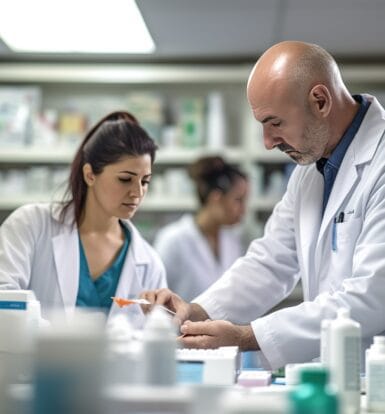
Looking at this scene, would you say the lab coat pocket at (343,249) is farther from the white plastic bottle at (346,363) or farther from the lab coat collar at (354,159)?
the white plastic bottle at (346,363)

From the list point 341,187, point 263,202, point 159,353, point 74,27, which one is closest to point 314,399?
point 159,353

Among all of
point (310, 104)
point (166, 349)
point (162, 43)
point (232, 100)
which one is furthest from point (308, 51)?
point (232, 100)

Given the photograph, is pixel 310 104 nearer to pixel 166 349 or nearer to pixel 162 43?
pixel 166 349

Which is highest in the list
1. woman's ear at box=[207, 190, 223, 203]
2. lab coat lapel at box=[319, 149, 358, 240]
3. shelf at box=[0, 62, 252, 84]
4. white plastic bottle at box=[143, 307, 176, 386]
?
shelf at box=[0, 62, 252, 84]

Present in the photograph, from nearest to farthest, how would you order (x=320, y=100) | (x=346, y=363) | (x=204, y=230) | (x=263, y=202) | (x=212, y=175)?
(x=346, y=363), (x=320, y=100), (x=212, y=175), (x=204, y=230), (x=263, y=202)

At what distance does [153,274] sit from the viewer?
2857 mm

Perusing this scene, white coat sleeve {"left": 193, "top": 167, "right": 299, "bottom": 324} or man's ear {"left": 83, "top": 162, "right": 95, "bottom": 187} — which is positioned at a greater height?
man's ear {"left": 83, "top": 162, "right": 95, "bottom": 187}

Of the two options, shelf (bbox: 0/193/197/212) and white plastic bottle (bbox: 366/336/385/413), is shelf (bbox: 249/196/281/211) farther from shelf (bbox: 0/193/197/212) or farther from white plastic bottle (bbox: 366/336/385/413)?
white plastic bottle (bbox: 366/336/385/413)

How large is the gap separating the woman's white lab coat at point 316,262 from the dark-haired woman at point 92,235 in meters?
0.34

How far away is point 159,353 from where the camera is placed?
132 centimetres

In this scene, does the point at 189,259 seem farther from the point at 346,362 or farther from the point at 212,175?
the point at 346,362

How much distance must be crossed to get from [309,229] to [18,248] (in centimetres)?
96

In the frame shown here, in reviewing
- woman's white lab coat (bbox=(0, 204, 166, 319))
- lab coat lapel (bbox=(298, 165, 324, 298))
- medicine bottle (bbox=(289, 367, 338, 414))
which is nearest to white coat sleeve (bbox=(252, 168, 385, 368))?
lab coat lapel (bbox=(298, 165, 324, 298))

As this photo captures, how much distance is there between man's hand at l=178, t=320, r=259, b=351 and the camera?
A: 213 centimetres
